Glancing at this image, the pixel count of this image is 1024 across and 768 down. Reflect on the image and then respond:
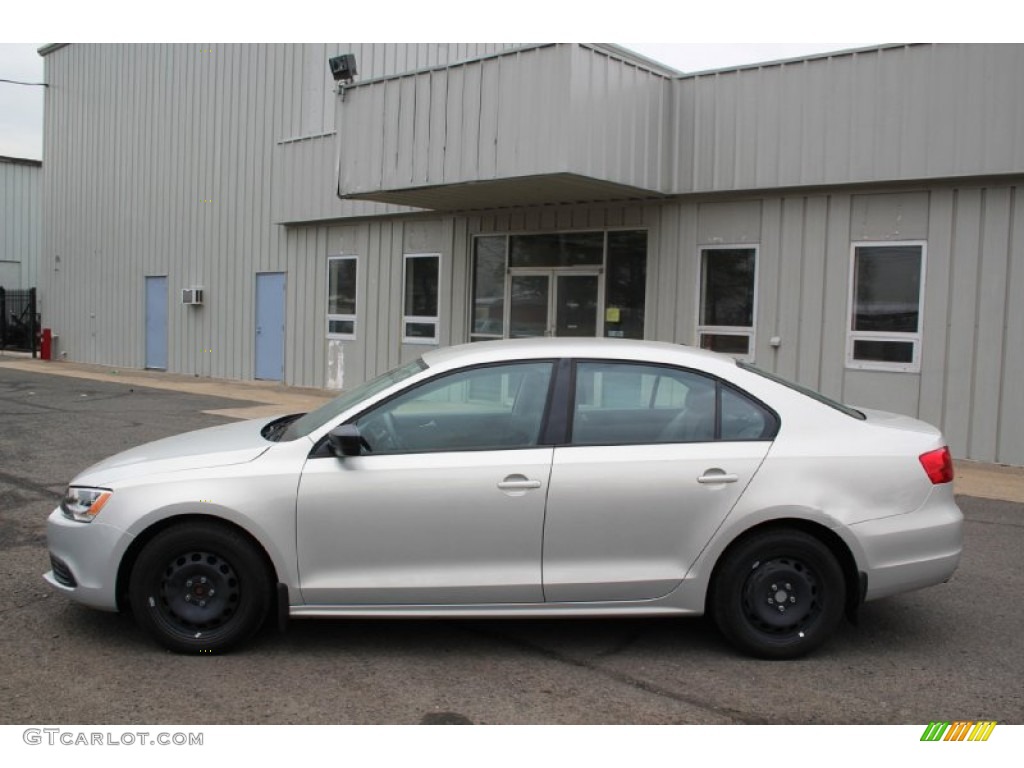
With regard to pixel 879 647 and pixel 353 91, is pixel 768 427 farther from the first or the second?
pixel 353 91

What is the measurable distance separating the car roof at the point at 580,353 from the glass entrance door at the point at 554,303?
8408 mm

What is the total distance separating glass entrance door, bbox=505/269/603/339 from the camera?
13.7m

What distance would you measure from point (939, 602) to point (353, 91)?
10453 millimetres

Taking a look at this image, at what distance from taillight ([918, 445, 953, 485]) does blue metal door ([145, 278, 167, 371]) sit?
19.2m

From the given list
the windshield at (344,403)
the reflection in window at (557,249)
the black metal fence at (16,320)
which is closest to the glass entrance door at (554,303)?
the reflection in window at (557,249)

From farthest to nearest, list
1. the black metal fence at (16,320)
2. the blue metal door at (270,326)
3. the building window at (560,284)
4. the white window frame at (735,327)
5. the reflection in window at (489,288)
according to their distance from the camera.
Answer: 1. the black metal fence at (16,320)
2. the blue metal door at (270,326)
3. the reflection in window at (489,288)
4. the building window at (560,284)
5. the white window frame at (735,327)

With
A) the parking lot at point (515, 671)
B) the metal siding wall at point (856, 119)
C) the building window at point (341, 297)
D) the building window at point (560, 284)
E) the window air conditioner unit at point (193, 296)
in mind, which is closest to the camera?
the parking lot at point (515, 671)

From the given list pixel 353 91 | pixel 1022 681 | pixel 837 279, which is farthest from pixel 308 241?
pixel 1022 681

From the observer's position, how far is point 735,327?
12250mm

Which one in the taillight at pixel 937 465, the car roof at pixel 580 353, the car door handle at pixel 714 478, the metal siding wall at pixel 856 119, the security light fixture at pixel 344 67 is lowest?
the car door handle at pixel 714 478

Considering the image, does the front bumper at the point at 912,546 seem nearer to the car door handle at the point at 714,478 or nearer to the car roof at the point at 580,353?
the car door handle at the point at 714,478

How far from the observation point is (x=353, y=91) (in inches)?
530

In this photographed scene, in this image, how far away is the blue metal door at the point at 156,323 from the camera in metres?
21.5

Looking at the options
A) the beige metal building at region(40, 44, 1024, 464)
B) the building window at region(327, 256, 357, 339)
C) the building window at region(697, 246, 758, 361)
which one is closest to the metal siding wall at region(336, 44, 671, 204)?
the beige metal building at region(40, 44, 1024, 464)
